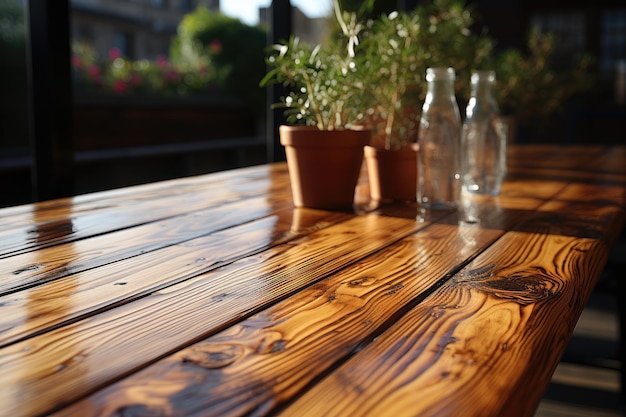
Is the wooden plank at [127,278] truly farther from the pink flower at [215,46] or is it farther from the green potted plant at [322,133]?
the pink flower at [215,46]

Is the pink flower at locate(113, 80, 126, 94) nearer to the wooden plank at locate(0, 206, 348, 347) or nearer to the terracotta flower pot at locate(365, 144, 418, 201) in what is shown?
the terracotta flower pot at locate(365, 144, 418, 201)

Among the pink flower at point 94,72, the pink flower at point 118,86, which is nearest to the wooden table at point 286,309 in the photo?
the pink flower at point 94,72

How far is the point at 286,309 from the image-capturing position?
66 centimetres

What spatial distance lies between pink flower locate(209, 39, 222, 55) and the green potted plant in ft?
27.2

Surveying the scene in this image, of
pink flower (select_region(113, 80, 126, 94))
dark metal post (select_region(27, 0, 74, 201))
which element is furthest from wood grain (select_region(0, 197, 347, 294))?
pink flower (select_region(113, 80, 126, 94))

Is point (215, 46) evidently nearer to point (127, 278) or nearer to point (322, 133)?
point (322, 133)

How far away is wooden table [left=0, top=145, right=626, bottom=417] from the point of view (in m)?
0.47

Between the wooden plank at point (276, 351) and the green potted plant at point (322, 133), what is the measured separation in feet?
1.44

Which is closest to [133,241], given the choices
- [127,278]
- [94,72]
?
[127,278]

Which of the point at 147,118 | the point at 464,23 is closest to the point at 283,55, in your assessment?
the point at 464,23

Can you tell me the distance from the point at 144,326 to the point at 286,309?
128mm

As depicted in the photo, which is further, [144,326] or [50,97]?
[50,97]

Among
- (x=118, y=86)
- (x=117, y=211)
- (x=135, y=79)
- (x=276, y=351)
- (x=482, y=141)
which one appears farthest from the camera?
(x=135, y=79)

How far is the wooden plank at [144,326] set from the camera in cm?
48
